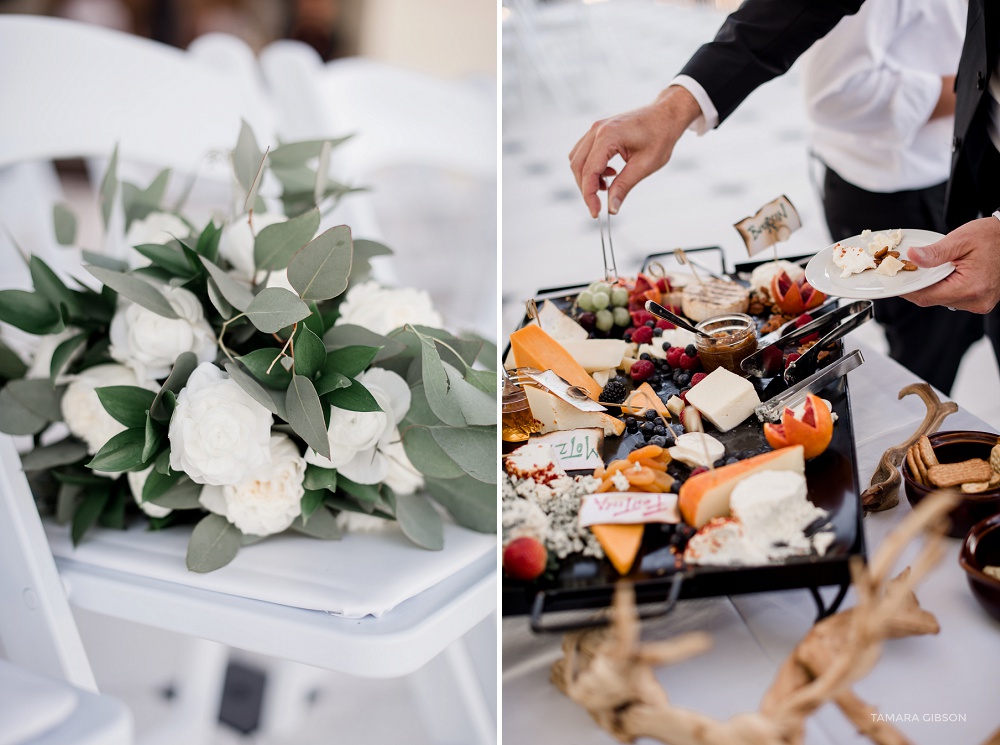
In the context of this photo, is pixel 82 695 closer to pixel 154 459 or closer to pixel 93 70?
pixel 154 459

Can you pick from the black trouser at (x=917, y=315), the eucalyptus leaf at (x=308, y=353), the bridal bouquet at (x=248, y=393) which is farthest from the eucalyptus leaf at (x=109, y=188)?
the black trouser at (x=917, y=315)

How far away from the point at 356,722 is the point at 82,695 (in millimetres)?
833

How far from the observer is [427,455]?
866 mm

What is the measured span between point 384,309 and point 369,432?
200mm

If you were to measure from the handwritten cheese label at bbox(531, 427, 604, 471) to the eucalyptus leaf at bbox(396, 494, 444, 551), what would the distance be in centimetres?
14

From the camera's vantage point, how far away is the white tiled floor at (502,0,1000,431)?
2.89 meters

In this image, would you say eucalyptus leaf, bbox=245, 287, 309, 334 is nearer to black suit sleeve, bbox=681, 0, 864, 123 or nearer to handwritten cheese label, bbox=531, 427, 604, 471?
handwritten cheese label, bbox=531, 427, 604, 471

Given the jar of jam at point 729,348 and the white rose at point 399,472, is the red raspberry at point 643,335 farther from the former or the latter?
the white rose at point 399,472

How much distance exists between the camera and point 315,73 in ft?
5.23

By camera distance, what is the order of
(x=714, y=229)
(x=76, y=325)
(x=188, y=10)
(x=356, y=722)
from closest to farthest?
1. (x=76, y=325)
2. (x=356, y=722)
3. (x=714, y=229)
4. (x=188, y=10)

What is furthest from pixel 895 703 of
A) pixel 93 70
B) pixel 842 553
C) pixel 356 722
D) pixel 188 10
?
pixel 188 10

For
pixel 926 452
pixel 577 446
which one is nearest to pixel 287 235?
pixel 577 446

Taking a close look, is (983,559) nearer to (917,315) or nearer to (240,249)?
(240,249)

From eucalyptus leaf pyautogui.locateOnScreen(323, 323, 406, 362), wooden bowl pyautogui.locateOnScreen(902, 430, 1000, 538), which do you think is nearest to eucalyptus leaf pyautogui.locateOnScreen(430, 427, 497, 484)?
eucalyptus leaf pyautogui.locateOnScreen(323, 323, 406, 362)
